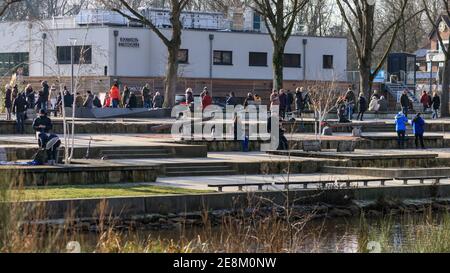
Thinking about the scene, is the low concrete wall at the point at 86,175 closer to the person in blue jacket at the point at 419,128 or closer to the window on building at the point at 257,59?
the person in blue jacket at the point at 419,128

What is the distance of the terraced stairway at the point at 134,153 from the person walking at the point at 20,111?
7426 mm

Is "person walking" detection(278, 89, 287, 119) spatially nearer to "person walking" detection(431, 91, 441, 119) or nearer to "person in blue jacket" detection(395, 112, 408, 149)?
"person in blue jacket" detection(395, 112, 408, 149)

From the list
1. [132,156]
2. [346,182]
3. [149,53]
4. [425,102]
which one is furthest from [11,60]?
[346,182]

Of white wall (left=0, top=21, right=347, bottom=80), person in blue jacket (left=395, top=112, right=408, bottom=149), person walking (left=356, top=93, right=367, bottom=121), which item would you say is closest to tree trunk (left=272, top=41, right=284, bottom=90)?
person walking (left=356, top=93, right=367, bottom=121)

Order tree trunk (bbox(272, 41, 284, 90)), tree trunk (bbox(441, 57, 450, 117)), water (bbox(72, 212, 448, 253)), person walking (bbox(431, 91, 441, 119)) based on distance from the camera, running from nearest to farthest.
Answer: water (bbox(72, 212, 448, 253))
tree trunk (bbox(272, 41, 284, 90))
person walking (bbox(431, 91, 441, 119))
tree trunk (bbox(441, 57, 450, 117))

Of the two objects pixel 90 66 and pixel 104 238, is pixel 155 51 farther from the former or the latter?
pixel 104 238

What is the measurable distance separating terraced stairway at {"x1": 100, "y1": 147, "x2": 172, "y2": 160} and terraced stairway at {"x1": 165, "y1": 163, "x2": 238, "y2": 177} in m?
2.50

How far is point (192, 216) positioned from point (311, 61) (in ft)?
194

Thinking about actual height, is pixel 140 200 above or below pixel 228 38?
below

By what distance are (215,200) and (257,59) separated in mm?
55775

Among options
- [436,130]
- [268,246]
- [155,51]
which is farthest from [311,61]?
[268,246]

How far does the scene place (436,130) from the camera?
2240 inches

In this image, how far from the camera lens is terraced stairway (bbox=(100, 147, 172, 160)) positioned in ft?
121
